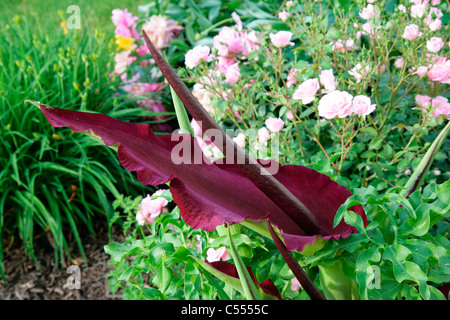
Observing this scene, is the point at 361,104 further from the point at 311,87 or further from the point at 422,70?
the point at 422,70

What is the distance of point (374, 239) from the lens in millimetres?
652

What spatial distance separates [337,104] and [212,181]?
329 mm

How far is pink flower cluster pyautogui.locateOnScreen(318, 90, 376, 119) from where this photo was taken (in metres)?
A: 0.85

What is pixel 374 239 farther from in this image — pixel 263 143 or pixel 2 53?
pixel 2 53

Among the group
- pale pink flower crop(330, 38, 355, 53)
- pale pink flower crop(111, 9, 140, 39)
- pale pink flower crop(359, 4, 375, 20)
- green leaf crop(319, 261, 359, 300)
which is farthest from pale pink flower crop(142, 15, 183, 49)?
green leaf crop(319, 261, 359, 300)

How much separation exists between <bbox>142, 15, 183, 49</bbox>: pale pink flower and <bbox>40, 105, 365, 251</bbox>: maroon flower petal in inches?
51.2

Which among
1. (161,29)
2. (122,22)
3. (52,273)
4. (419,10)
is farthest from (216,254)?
(122,22)

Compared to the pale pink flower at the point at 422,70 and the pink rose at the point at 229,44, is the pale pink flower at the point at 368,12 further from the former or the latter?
the pink rose at the point at 229,44

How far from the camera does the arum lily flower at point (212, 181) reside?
0.59 metres

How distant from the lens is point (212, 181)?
66cm

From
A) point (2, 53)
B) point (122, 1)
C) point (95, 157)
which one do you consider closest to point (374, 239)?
point (95, 157)

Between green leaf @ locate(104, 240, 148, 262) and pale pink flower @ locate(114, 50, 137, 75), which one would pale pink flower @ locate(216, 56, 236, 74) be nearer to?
green leaf @ locate(104, 240, 148, 262)
